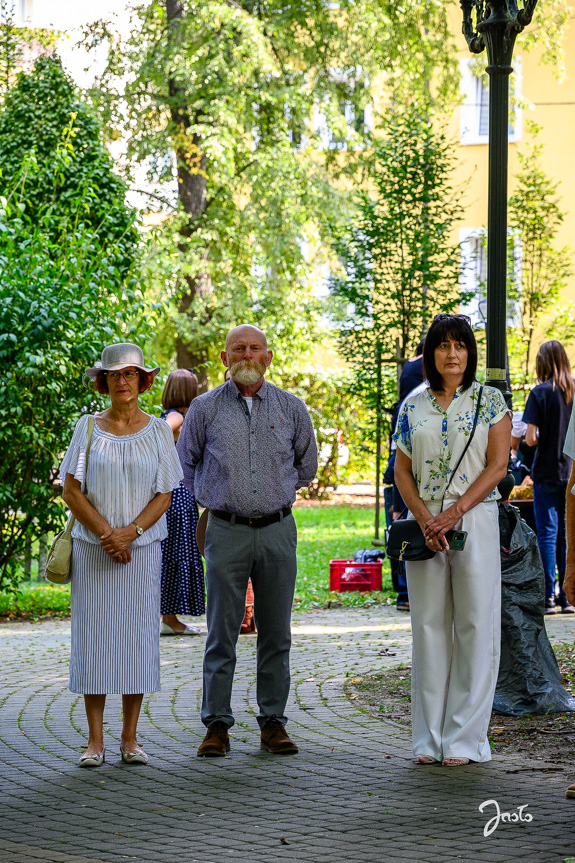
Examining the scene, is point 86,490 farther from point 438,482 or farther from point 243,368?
point 438,482

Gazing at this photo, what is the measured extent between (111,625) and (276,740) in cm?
106

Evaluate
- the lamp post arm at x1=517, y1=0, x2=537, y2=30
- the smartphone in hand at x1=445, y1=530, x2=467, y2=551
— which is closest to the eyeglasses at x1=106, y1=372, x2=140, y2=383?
the smartphone in hand at x1=445, y1=530, x2=467, y2=551

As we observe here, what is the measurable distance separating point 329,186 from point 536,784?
62.4 ft

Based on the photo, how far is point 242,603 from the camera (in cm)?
675

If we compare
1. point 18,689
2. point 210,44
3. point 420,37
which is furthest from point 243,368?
point 420,37

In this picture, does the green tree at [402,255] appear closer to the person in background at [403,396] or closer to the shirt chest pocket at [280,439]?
the person in background at [403,396]

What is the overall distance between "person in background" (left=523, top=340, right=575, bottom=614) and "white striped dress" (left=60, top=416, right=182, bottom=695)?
558cm

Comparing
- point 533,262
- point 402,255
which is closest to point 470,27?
point 402,255

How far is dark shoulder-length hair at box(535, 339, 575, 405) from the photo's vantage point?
36.8 feet

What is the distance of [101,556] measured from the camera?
6.43 meters

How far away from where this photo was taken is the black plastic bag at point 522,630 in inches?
288

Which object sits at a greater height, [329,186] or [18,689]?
[329,186]

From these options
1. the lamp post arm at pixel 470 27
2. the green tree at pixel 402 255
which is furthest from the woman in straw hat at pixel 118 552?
the green tree at pixel 402 255

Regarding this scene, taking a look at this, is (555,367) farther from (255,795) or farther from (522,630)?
(255,795)
